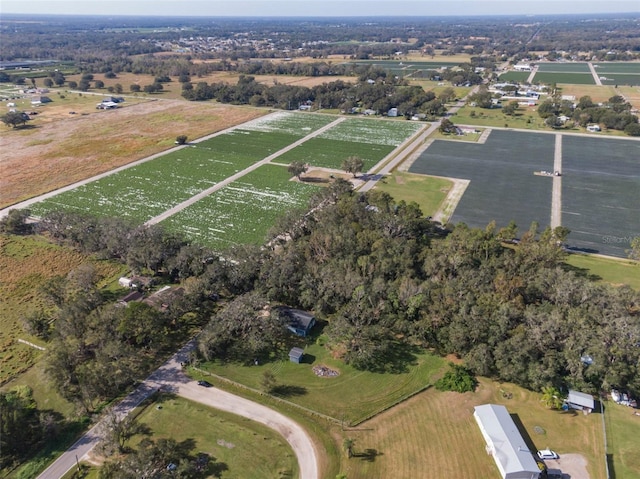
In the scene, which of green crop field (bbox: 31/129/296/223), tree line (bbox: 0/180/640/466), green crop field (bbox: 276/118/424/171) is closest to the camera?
tree line (bbox: 0/180/640/466)

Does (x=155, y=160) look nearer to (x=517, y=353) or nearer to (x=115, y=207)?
(x=115, y=207)

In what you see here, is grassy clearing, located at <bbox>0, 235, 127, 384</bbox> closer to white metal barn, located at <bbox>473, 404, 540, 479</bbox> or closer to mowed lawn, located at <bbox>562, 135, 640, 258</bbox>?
white metal barn, located at <bbox>473, 404, 540, 479</bbox>

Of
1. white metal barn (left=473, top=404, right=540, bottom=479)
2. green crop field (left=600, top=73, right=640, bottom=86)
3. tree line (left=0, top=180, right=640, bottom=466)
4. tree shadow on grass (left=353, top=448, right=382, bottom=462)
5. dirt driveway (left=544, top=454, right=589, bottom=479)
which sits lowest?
tree shadow on grass (left=353, top=448, right=382, bottom=462)

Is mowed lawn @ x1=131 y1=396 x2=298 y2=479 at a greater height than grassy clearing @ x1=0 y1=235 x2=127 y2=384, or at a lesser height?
lesser

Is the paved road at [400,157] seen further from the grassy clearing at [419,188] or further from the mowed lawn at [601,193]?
the mowed lawn at [601,193]

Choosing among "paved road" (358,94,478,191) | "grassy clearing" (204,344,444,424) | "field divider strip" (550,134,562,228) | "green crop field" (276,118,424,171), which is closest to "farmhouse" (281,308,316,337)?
"grassy clearing" (204,344,444,424)

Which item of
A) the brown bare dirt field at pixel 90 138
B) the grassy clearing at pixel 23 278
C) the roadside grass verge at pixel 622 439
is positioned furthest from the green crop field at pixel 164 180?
the roadside grass verge at pixel 622 439
